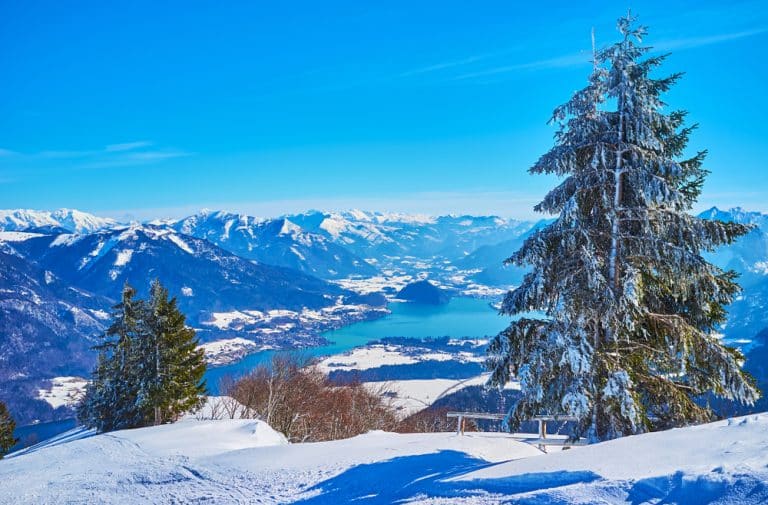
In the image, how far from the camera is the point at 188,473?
973cm

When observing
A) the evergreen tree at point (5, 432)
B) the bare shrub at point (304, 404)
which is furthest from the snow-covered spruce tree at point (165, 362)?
the evergreen tree at point (5, 432)

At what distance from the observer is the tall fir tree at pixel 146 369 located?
25281 mm

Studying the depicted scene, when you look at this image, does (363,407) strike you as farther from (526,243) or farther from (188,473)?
(526,243)

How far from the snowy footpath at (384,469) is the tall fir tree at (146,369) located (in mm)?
12075

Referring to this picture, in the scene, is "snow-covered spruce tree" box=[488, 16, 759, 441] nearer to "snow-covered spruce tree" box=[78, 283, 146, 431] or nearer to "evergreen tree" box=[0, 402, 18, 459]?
"snow-covered spruce tree" box=[78, 283, 146, 431]

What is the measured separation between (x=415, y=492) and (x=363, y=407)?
2304cm

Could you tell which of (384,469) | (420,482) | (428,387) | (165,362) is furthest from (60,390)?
(420,482)

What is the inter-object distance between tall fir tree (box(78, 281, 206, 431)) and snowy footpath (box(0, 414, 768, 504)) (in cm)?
1207

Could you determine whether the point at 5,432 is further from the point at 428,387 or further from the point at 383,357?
the point at 383,357

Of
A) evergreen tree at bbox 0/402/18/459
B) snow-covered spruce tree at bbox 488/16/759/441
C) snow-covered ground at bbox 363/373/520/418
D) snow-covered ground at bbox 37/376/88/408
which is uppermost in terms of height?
snow-covered spruce tree at bbox 488/16/759/441

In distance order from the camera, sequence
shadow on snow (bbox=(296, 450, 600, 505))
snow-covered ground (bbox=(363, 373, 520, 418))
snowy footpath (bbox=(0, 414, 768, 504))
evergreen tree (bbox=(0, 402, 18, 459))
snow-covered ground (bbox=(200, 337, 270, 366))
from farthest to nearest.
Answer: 1. snow-covered ground (bbox=(200, 337, 270, 366))
2. snow-covered ground (bbox=(363, 373, 520, 418))
3. evergreen tree (bbox=(0, 402, 18, 459))
4. shadow on snow (bbox=(296, 450, 600, 505))
5. snowy footpath (bbox=(0, 414, 768, 504))

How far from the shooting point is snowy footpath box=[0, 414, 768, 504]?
533cm

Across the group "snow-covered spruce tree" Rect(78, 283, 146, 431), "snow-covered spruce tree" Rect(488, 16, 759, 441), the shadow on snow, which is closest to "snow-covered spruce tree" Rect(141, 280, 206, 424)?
"snow-covered spruce tree" Rect(78, 283, 146, 431)

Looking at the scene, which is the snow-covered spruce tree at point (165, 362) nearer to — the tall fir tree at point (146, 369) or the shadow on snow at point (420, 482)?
the tall fir tree at point (146, 369)
